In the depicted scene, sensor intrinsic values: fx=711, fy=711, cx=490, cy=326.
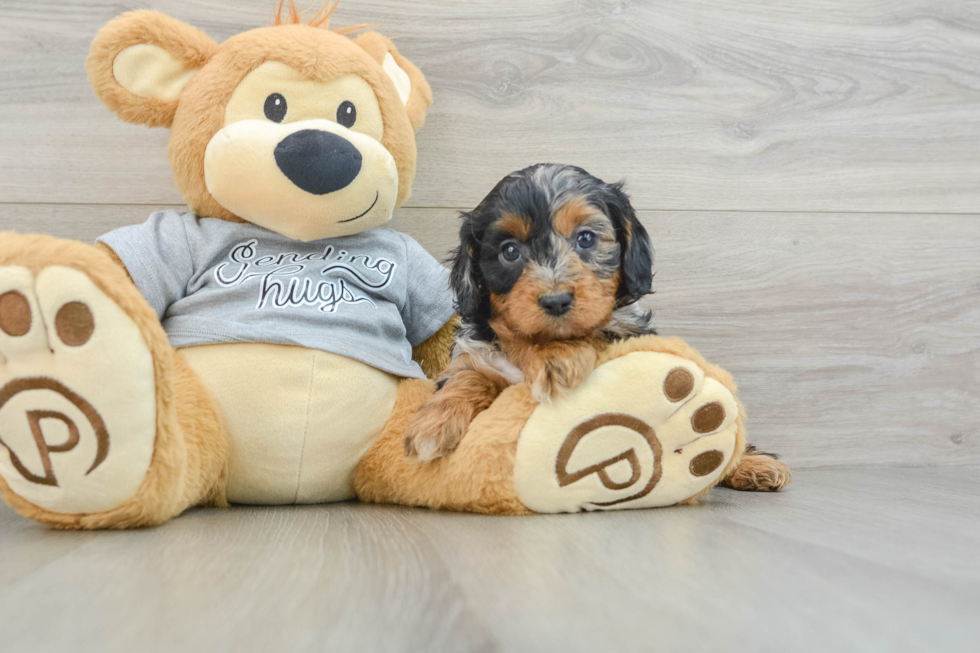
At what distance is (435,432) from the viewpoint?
1.23 meters

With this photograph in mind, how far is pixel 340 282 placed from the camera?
4.66ft

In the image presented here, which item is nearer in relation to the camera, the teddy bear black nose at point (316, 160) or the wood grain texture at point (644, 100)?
the teddy bear black nose at point (316, 160)

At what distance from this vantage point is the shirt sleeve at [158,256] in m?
1.32

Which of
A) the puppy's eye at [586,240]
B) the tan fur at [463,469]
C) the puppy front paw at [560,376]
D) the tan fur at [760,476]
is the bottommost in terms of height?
the tan fur at [760,476]

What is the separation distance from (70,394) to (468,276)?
0.67 metres

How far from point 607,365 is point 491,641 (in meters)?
0.61

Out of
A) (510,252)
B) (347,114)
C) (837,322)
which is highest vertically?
(347,114)

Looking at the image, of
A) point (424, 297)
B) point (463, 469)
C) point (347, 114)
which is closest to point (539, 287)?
point (463, 469)

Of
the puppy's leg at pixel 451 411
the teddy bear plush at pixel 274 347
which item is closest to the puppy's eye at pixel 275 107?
the teddy bear plush at pixel 274 347

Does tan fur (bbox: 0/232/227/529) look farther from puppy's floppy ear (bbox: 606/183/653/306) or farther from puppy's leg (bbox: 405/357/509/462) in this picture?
puppy's floppy ear (bbox: 606/183/653/306)

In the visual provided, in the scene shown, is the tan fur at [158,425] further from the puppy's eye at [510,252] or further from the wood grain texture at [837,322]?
the wood grain texture at [837,322]

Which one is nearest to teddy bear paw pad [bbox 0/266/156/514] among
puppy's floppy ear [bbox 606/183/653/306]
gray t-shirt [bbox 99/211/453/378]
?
gray t-shirt [bbox 99/211/453/378]

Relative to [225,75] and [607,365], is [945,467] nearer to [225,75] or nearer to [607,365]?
[607,365]

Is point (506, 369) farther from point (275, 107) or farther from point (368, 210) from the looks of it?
point (275, 107)
